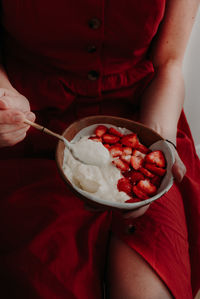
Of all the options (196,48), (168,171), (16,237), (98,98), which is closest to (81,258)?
(16,237)

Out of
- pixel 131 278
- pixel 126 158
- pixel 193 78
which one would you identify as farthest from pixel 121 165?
pixel 193 78

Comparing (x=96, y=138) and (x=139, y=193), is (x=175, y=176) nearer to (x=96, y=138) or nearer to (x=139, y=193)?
(x=139, y=193)

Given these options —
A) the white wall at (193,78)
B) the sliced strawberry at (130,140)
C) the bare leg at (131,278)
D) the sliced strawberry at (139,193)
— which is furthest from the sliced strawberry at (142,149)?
the white wall at (193,78)

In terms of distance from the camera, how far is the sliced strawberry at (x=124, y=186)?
62cm

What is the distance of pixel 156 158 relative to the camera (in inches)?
26.3

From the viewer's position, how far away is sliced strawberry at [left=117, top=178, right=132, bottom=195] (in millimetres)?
616

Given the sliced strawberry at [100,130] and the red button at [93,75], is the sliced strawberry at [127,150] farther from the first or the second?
the red button at [93,75]

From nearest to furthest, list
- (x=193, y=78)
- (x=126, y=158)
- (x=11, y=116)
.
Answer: (x=11, y=116), (x=126, y=158), (x=193, y=78)

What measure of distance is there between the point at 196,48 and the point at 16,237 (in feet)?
3.34

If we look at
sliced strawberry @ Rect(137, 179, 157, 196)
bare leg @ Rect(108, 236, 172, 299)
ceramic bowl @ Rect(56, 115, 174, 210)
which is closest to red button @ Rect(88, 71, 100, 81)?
ceramic bowl @ Rect(56, 115, 174, 210)

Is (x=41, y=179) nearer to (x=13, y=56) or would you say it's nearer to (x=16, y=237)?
(x=16, y=237)

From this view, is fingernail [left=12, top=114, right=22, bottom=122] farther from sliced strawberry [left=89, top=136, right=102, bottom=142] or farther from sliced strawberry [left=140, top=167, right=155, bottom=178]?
sliced strawberry [left=140, top=167, right=155, bottom=178]

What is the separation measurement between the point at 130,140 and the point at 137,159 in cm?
6

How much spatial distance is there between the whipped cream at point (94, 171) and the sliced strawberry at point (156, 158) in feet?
0.26
